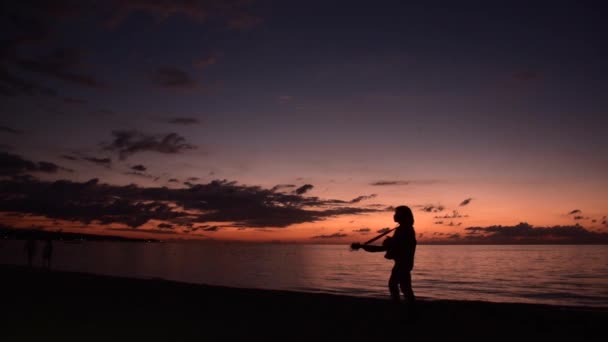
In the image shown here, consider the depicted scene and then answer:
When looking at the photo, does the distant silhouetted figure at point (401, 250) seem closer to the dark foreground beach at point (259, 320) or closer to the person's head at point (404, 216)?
the person's head at point (404, 216)

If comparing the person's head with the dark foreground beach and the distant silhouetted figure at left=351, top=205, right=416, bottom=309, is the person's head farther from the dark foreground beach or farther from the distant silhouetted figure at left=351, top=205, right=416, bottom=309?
the dark foreground beach

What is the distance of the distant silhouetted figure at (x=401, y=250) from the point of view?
8562 millimetres

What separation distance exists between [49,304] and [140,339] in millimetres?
5671

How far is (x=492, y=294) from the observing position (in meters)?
29.3

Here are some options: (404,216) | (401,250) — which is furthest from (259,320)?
(404,216)

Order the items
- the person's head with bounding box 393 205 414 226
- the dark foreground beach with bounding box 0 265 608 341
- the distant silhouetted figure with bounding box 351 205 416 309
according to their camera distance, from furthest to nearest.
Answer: the person's head with bounding box 393 205 414 226 → the distant silhouetted figure with bounding box 351 205 416 309 → the dark foreground beach with bounding box 0 265 608 341

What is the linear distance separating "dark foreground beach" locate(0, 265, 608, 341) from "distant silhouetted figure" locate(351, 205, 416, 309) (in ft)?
3.04

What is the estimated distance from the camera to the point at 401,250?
8.66 meters

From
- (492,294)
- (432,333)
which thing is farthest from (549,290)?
(432,333)

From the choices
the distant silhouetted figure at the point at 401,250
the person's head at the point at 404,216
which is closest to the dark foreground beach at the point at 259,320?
the distant silhouetted figure at the point at 401,250

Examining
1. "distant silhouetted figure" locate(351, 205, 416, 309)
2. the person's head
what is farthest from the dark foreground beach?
the person's head

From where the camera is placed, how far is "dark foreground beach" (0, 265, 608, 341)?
838 cm

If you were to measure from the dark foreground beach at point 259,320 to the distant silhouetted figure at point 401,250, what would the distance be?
927mm

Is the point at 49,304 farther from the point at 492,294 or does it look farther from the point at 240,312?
the point at 492,294
